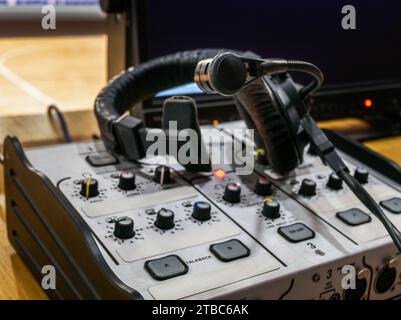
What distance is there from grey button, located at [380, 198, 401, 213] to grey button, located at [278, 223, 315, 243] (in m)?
0.10

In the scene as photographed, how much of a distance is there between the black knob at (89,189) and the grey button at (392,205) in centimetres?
28

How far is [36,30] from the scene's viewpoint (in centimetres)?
75

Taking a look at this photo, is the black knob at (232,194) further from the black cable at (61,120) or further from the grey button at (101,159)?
the black cable at (61,120)

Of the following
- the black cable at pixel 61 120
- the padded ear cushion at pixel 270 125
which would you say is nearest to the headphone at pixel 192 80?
the padded ear cushion at pixel 270 125

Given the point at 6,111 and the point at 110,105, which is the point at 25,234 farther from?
the point at 6,111

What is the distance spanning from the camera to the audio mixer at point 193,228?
422mm

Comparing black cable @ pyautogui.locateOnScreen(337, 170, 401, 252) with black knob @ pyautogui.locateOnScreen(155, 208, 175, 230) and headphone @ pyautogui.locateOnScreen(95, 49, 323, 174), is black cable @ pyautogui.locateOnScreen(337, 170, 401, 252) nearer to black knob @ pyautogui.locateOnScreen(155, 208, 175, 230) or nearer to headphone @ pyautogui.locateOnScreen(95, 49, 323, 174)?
headphone @ pyautogui.locateOnScreen(95, 49, 323, 174)

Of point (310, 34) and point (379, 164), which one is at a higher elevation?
point (310, 34)

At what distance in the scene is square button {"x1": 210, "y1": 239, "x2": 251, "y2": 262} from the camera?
17.3 inches

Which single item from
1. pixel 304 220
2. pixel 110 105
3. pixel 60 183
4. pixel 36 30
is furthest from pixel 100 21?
pixel 304 220

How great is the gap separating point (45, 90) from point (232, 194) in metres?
0.54

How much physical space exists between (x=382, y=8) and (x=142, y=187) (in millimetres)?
503

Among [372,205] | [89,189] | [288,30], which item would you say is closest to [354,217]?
[372,205]

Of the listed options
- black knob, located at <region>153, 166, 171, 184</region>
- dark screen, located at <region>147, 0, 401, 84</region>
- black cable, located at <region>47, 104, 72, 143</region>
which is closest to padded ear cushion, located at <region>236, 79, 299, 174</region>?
black knob, located at <region>153, 166, 171, 184</region>
